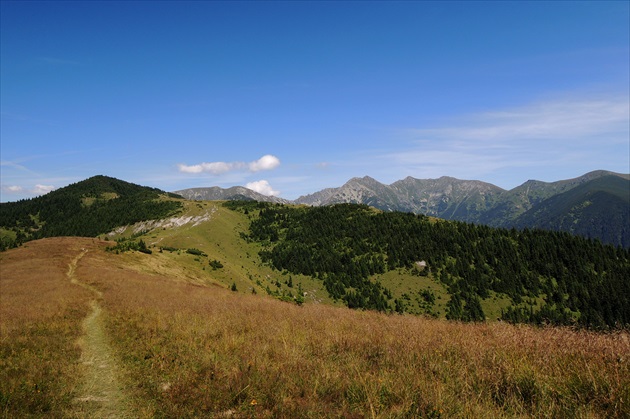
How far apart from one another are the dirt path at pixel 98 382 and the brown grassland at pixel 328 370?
0.19m

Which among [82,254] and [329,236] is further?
[329,236]

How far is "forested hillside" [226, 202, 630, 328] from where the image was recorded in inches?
5054

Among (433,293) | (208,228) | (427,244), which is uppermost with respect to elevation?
(208,228)

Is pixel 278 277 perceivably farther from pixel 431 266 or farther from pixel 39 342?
pixel 39 342

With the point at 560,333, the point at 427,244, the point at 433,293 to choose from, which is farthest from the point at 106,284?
the point at 427,244

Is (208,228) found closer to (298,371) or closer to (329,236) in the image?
(329,236)

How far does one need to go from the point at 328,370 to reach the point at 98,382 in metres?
7.29

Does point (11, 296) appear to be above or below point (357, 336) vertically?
below

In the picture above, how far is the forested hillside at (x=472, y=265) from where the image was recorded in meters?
128

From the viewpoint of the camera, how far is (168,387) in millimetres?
8016

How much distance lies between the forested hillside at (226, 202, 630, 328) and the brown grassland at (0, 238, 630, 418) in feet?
378

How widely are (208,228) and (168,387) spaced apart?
165025mm

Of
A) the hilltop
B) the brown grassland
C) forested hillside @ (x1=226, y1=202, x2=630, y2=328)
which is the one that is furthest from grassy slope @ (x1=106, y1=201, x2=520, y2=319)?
the brown grassland

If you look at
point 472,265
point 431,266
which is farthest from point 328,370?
point 472,265
